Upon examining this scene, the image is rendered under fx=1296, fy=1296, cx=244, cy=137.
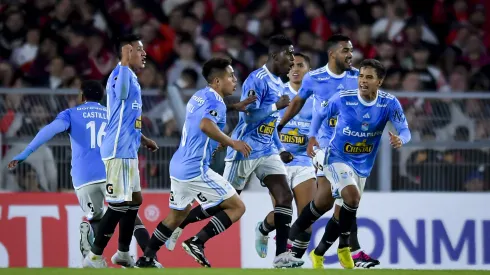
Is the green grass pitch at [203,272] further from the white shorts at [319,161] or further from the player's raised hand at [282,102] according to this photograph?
the player's raised hand at [282,102]

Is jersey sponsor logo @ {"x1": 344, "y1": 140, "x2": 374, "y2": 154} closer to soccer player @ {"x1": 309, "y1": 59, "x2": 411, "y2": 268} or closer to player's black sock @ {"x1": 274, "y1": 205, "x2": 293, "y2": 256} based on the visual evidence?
soccer player @ {"x1": 309, "y1": 59, "x2": 411, "y2": 268}

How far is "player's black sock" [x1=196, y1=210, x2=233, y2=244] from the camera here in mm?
12938

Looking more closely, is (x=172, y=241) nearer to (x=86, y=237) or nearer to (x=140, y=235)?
(x=140, y=235)

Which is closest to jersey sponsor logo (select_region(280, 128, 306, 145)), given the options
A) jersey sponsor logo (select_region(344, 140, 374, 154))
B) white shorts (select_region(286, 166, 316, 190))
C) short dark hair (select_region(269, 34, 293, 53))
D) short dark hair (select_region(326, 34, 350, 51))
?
white shorts (select_region(286, 166, 316, 190))

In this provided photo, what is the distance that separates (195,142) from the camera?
12.8 m

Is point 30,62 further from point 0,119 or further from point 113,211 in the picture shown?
point 113,211

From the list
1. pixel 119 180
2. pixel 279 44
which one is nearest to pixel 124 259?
pixel 119 180

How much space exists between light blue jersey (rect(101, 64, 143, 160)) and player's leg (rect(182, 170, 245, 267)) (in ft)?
2.59

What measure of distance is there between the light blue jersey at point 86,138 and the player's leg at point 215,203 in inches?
59.6

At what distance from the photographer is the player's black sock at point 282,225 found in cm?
1374

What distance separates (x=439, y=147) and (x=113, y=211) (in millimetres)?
5747

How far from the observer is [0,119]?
16281 mm

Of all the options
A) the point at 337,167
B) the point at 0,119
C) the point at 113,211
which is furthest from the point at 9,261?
the point at 337,167

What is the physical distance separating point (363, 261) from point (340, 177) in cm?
138
